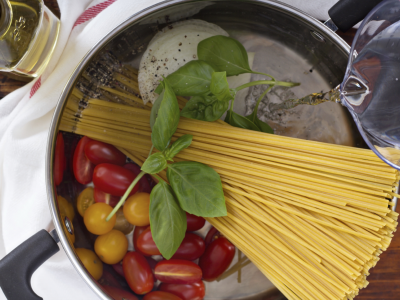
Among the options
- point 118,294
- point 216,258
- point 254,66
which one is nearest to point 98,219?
point 118,294

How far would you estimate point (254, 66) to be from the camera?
654 millimetres

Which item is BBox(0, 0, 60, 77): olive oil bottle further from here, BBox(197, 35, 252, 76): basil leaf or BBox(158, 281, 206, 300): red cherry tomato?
BBox(158, 281, 206, 300): red cherry tomato

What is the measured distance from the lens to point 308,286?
1.58 feet

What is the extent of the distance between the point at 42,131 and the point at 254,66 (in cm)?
47

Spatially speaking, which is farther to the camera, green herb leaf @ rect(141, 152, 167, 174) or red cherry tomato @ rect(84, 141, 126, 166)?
red cherry tomato @ rect(84, 141, 126, 166)

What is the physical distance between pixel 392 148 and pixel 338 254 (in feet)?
0.61

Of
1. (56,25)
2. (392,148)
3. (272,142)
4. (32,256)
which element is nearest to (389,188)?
(392,148)

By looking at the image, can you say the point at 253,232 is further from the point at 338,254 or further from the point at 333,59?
the point at 333,59

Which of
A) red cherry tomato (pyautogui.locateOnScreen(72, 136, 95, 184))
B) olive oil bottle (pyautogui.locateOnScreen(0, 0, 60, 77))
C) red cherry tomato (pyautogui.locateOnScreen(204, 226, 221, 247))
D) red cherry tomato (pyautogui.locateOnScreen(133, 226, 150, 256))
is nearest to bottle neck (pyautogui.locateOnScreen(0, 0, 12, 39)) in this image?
olive oil bottle (pyautogui.locateOnScreen(0, 0, 60, 77))

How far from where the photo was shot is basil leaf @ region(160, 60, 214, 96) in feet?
1.64

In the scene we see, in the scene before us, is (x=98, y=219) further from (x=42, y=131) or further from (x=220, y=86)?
(x=220, y=86)

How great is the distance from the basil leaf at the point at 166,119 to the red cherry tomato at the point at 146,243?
0.20 meters

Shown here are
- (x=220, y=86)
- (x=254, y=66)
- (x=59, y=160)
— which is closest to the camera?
(x=220, y=86)

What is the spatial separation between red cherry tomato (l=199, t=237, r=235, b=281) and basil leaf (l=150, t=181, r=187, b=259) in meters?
0.14
